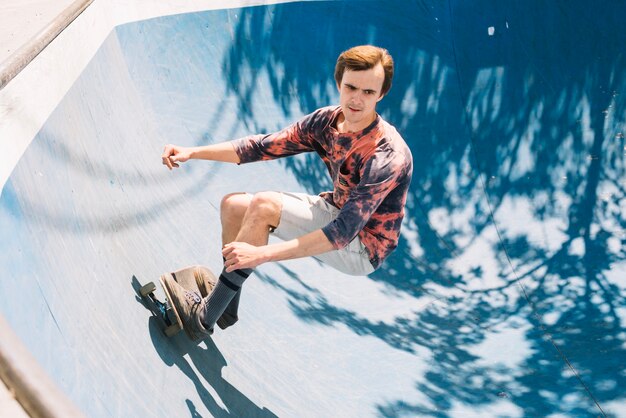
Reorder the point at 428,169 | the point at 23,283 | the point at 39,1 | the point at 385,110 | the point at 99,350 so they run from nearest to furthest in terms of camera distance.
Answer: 1. the point at 23,283
2. the point at 99,350
3. the point at 39,1
4. the point at 428,169
5. the point at 385,110

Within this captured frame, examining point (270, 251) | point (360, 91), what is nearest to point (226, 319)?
point (270, 251)

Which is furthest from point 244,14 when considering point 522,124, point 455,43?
point 522,124

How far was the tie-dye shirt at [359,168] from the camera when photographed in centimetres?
265

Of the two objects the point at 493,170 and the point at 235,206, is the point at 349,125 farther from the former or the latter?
the point at 493,170

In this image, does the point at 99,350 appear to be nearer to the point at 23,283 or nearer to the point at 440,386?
the point at 23,283

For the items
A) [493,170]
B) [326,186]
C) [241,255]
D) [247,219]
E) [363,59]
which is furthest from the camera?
[493,170]

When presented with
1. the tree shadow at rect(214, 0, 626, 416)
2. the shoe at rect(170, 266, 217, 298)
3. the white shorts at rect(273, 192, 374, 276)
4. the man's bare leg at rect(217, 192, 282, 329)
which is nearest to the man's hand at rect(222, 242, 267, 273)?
the man's bare leg at rect(217, 192, 282, 329)

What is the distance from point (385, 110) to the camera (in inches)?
211

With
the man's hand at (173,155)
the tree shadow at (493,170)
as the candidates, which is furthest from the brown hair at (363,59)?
the tree shadow at (493,170)

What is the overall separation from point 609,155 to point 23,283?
430 cm

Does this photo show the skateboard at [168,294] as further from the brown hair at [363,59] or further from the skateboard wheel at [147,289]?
the brown hair at [363,59]

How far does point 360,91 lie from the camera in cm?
266

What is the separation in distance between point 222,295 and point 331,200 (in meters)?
0.64

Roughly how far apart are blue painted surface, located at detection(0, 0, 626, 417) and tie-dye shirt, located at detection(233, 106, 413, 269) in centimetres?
82
